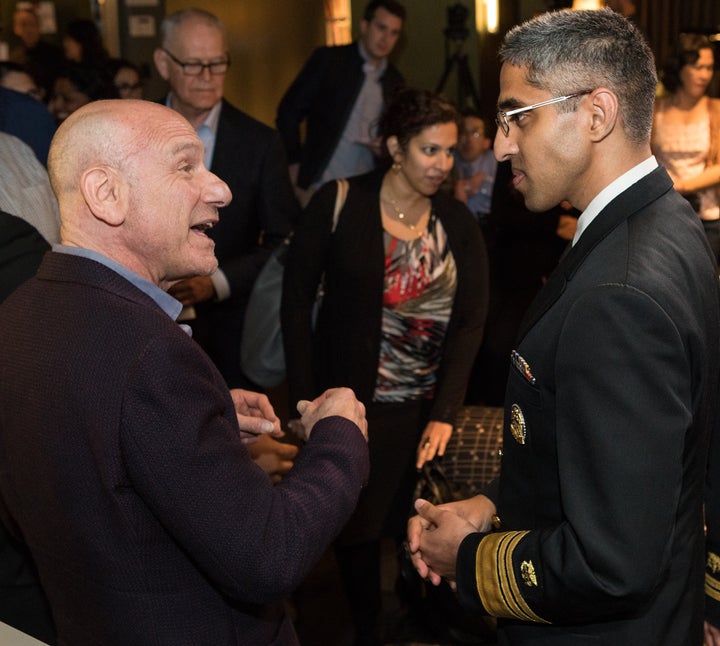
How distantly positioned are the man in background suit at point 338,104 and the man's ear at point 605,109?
385 centimetres

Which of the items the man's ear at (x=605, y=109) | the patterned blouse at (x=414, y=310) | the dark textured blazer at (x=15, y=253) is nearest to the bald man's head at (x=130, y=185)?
the dark textured blazer at (x=15, y=253)

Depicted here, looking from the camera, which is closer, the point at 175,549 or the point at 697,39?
the point at 175,549


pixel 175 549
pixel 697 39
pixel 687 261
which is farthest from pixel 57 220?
pixel 697 39

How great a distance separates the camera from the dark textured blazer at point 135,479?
1.33 metres

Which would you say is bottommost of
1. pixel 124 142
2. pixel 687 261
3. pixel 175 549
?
pixel 175 549

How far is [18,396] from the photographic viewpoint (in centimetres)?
142

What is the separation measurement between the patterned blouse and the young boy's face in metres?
2.84

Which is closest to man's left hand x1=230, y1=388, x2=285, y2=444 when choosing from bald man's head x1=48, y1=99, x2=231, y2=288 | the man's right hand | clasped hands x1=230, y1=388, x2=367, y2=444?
clasped hands x1=230, y1=388, x2=367, y2=444

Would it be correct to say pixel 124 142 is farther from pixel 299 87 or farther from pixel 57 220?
pixel 299 87

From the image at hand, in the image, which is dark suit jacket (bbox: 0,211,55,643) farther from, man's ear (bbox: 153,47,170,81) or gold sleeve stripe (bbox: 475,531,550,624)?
man's ear (bbox: 153,47,170,81)

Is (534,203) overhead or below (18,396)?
overhead

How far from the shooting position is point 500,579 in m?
1.53

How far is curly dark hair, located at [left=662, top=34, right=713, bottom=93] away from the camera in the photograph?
4.54 meters

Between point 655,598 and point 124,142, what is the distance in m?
1.11
